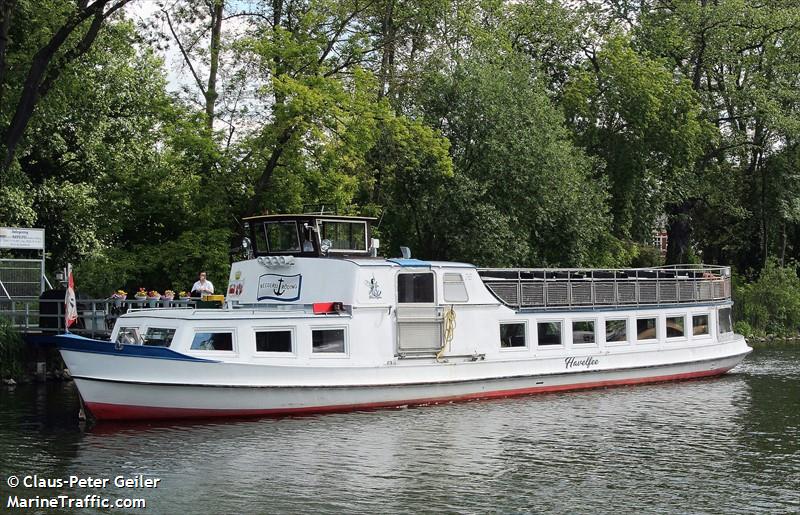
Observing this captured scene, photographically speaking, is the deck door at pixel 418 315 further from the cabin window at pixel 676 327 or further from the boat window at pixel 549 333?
the cabin window at pixel 676 327

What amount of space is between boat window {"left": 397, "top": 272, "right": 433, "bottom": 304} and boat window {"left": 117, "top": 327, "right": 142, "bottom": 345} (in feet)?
20.6

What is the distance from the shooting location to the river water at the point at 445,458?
16.2 metres

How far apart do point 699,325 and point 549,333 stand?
6.74 metres

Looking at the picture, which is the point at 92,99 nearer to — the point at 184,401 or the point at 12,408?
the point at 12,408

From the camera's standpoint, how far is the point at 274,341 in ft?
77.2

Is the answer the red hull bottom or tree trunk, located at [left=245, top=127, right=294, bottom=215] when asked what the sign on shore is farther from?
the red hull bottom

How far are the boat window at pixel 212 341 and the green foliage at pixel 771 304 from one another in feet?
119

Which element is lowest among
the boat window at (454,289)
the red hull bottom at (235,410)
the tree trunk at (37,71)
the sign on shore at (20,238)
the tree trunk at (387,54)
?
the red hull bottom at (235,410)

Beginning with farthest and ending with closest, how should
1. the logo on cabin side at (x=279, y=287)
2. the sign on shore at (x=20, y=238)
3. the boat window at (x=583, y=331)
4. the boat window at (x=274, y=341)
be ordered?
the sign on shore at (x=20, y=238), the boat window at (x=583, y=331), the logo on cabin side at (x=279, y=287), the boat window at (x=274, y=341)

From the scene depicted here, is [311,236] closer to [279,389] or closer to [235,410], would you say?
[279,389]

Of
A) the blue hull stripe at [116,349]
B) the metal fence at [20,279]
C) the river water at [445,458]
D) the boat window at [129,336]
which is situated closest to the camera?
the river water at [445,458]

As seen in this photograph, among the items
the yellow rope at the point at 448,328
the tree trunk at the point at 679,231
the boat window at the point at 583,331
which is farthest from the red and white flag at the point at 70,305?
the tree trunk at the point at 679,231

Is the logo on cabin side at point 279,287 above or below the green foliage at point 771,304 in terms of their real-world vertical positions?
above

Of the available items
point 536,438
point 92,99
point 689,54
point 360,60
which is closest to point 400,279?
point 536,438
